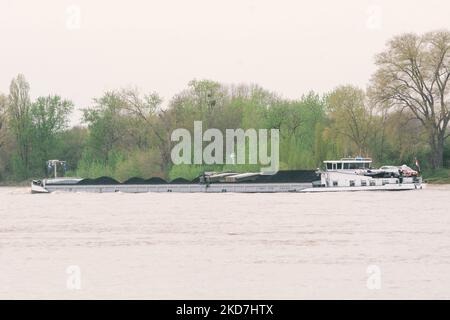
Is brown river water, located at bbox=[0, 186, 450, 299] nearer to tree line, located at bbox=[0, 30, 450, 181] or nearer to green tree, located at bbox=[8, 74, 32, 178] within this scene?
tree line, located at bbox=[0, 30, 450, 181]

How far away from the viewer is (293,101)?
116500 millimetres

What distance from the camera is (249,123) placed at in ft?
360

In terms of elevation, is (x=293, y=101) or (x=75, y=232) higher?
(x=293, y=101)

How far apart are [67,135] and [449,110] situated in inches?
2264

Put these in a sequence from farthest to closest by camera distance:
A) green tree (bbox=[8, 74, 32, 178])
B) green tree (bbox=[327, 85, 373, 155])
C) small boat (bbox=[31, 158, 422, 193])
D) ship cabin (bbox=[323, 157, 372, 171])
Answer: green tree (bbox=[8, 74, 32, 178])
green tree (bbox=[327, 85, 373, 155])
ship cabin (bbox=[323, 157, 372, 171])
small boat (bbox=[31, 158, 422, 193])

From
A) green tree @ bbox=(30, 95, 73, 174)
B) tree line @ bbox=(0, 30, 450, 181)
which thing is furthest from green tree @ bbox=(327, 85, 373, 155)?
green tree @ bbox=(30, 95, 73, 174)

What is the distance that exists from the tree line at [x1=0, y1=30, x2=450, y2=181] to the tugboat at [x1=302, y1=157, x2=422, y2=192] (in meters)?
6.93

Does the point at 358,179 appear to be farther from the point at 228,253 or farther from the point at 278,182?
the point at 228,253

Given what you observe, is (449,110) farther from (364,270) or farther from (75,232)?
(364,270)

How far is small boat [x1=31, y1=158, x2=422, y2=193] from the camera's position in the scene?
93500 mm

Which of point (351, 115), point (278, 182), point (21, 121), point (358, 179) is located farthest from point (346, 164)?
point (21, 121)

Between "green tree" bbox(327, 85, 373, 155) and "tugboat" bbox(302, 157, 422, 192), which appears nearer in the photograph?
"tugboat" bbox(302, 157, 422, 192)

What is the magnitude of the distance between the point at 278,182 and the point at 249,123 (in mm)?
14218
